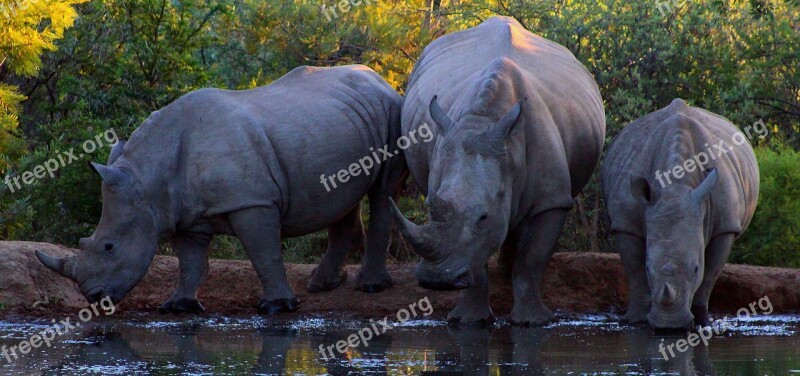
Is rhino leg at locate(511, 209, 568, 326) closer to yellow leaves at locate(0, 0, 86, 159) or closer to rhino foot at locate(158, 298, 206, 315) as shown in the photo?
rhino foot at locate(158, 298, 206, 315)

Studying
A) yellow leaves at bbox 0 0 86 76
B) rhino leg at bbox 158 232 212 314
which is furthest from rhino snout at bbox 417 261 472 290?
yellow leaves at bbox 0 0 86 76

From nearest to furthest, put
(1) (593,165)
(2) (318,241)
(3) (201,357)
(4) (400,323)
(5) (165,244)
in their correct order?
(3) (201,357), (4) (400,323), (1) (593,165), (5) (165,244), (2) (318,241)

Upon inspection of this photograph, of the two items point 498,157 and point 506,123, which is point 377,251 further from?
point 506,123

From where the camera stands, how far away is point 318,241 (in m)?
15.8

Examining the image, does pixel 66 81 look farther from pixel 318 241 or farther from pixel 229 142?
pixel 229 142

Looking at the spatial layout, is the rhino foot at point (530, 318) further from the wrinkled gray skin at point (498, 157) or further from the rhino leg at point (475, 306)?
the rhino leg at point (475, 306)

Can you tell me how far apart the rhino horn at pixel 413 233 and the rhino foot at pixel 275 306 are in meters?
2.03

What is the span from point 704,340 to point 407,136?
3.13m

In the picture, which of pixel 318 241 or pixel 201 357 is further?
pixel 318 241

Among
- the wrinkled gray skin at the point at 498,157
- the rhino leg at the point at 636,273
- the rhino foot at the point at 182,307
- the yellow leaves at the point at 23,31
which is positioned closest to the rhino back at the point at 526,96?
the wrinkled gray skin at the point at 498,157

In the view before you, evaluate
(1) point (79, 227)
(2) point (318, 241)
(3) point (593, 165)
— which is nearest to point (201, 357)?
(3) point (593, 165)

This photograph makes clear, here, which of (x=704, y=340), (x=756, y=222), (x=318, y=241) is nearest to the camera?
(x=704, y=340)

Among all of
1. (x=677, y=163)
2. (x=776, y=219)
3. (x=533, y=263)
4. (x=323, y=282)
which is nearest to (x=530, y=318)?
(x=533, y=263)

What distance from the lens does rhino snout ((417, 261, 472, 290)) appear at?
29.7ft
